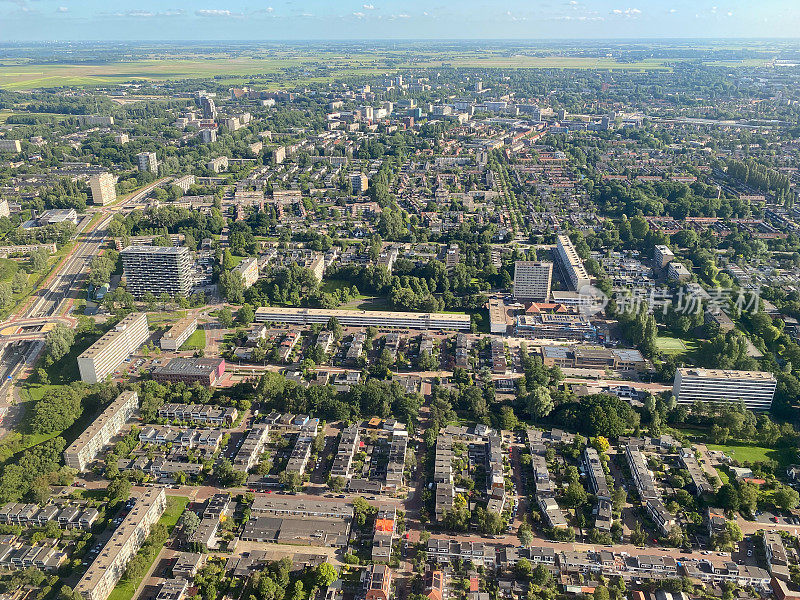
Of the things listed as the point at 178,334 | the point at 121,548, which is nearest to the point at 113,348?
the point at 178,334

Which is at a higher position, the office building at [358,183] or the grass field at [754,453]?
the office building at [358,183]

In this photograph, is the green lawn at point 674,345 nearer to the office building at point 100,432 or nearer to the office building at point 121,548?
the office building at point 121,548

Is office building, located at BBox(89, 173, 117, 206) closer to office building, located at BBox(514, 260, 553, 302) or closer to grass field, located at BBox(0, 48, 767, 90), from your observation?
office building, located at BBox(514, 260, 553, 302)

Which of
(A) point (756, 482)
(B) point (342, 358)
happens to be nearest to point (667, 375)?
(A) point (756, 482)

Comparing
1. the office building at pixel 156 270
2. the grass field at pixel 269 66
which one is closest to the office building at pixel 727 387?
the office building at pixel 156 270

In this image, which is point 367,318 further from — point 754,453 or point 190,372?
point 754,453
